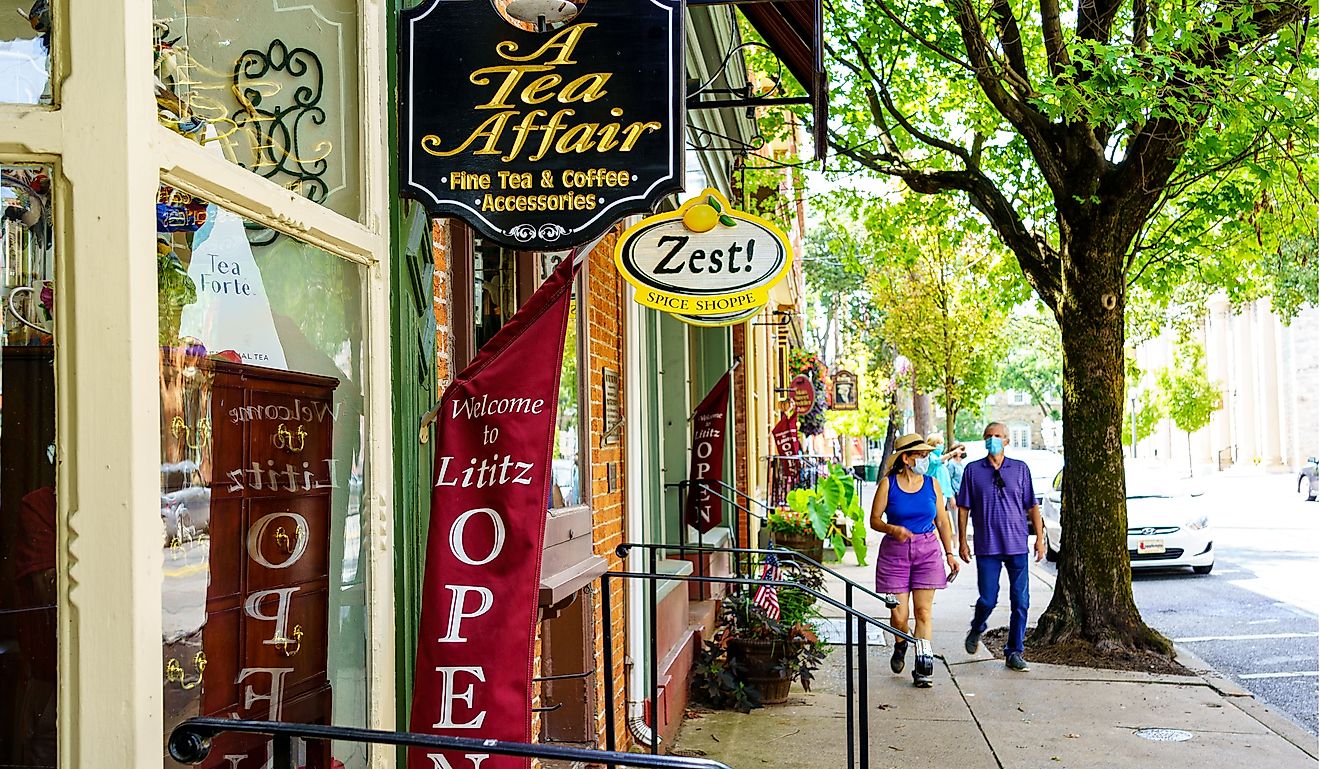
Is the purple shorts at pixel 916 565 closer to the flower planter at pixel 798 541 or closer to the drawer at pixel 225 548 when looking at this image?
the flower planter at pixel 798 541

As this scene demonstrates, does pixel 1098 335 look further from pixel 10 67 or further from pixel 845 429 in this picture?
pixel 845 429

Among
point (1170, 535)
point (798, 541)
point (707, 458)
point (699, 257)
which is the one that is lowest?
point (1170, 535)

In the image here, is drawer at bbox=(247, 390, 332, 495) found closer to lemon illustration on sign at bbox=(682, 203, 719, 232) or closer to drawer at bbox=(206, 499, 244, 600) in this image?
drawer at bbox=(206, 499, 244, 600)

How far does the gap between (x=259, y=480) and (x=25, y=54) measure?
1.12 m

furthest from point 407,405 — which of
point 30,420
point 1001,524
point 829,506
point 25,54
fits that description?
point 829,506

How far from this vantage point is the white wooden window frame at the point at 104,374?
223 cm

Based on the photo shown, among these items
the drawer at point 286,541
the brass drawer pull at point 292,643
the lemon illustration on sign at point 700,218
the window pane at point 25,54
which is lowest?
the brass drawer pull at point 292,643

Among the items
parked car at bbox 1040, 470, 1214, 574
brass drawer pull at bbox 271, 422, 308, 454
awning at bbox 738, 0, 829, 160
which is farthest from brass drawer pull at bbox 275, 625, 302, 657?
parked car at bbox 1040, 470, 1214, 574

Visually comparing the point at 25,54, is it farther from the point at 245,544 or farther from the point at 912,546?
the point at 912,546

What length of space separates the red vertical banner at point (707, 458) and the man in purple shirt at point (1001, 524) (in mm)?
2017

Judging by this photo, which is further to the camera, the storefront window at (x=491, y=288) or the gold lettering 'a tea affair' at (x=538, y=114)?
the storefront window at (x=491, y=288)

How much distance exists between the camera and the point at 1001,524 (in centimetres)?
934

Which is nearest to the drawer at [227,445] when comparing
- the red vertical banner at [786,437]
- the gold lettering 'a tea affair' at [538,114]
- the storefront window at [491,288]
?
the gold lettering 'a tea affair' at [538,114]

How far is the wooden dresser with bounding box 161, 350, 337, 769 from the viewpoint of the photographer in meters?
2.59
